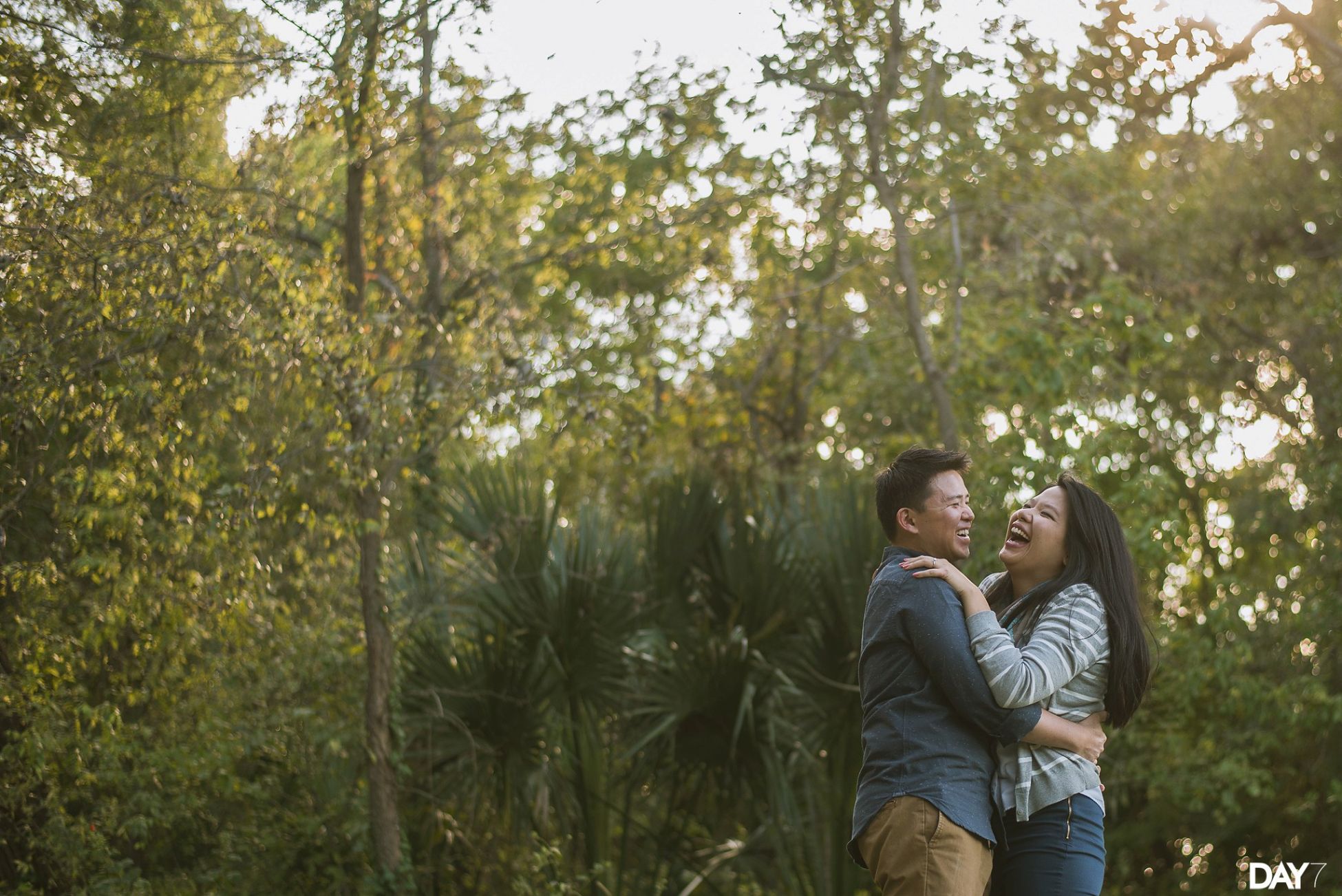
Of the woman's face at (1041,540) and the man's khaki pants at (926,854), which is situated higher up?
the woman's face at (1041,540)

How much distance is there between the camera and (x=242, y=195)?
268 inches

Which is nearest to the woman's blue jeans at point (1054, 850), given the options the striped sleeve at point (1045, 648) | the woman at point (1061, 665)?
the woman at point (1061, 665)

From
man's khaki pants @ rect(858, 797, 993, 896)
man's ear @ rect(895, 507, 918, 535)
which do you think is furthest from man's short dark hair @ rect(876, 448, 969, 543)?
man's khaki pants @ rect(858, 797, 993, 896)

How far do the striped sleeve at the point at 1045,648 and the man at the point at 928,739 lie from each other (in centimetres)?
3

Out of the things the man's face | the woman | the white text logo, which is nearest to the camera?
the woman

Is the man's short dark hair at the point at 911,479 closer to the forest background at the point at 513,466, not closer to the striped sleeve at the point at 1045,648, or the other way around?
the striped sleeve at the point at 1045,648

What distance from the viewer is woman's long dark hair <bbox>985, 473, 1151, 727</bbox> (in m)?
3.05

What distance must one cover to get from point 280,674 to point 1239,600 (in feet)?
23.9

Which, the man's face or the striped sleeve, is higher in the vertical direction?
the man's face

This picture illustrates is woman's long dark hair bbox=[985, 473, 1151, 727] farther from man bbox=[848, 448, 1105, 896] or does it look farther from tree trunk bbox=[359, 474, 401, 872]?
tree trunk bbox=[359, 474, 401, 872]

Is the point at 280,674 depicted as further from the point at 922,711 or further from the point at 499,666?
the point at 922,711

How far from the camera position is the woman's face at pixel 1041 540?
324 cm

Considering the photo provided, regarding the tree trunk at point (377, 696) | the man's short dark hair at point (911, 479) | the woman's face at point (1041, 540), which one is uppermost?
the man's short dark hair at point (911, 479)

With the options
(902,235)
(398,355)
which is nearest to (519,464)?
(398,355)
